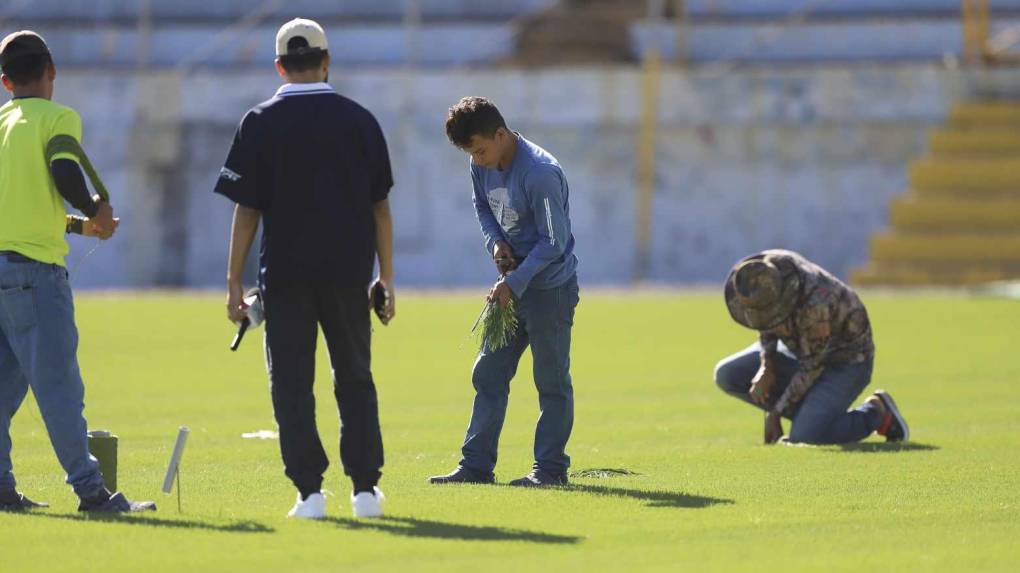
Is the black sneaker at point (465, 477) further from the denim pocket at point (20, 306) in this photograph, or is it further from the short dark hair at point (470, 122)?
the denim pocket at point (20, 306)

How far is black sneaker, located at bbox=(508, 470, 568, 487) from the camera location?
33.7 feet

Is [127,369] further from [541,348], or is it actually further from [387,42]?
[387,42]

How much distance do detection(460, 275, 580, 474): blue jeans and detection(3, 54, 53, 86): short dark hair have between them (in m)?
2.80

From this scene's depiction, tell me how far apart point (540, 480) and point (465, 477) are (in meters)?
0.41

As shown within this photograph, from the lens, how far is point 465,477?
10430 mm

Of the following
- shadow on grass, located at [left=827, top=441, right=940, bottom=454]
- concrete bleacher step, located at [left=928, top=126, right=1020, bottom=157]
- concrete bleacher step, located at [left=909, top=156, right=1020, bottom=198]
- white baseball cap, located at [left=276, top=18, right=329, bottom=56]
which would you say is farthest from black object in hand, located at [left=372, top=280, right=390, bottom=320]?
concrete bleacher step, located at [left=928, top=126, right=1020, bottom=157]

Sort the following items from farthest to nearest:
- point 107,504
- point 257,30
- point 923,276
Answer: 1. point 257,30
2. point 923,276
3. point 107,504

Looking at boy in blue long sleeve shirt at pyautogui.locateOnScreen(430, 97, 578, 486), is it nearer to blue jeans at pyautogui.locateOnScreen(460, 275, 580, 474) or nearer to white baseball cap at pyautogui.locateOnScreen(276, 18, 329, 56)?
blue jeans at pyautogui.locateOnScreen(460, 275, 580, 474)

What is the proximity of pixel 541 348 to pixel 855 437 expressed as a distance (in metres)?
3.26

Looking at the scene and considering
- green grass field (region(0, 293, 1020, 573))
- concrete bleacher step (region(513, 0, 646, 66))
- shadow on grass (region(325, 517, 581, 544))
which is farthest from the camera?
concrete bleacher step (region(513, 0, 646, 66))

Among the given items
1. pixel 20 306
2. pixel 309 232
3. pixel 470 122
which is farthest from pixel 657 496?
pixel 20 306

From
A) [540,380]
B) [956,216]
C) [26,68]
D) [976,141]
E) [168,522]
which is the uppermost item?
[26,68]

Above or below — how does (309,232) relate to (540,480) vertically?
above

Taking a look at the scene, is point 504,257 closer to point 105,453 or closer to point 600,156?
point 105,453
